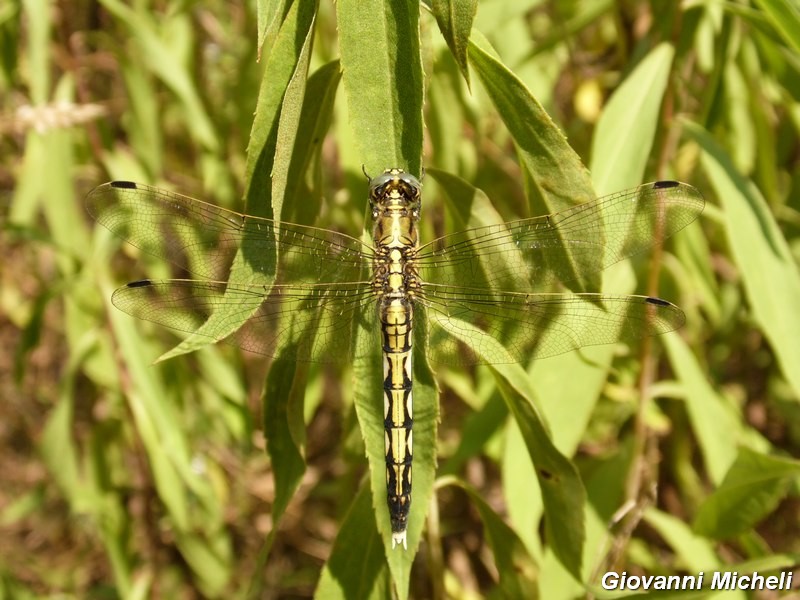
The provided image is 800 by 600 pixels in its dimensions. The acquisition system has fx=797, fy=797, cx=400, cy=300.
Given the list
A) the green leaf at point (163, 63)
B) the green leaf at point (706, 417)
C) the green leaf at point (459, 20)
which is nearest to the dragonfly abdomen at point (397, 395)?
the green leaf at point (459, 20)

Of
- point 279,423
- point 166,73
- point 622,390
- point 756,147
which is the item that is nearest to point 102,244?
point 166,73

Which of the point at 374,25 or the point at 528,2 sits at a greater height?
the point at 528,2

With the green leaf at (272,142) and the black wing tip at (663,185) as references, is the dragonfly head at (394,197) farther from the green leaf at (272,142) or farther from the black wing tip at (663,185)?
the black wing tip at (663,185)

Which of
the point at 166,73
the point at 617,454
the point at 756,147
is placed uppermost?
the point at 166,73

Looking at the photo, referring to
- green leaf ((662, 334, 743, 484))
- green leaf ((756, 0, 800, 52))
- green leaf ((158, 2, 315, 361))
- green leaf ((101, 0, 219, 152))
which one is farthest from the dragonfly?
green leaf ((101, 0, 219, 152))

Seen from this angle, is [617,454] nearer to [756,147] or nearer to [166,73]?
[756,147]

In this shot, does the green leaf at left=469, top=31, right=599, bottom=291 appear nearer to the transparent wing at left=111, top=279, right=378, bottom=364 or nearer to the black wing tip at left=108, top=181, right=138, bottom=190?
the transparent wing at left=111, top=279, right=378, bottom=364
